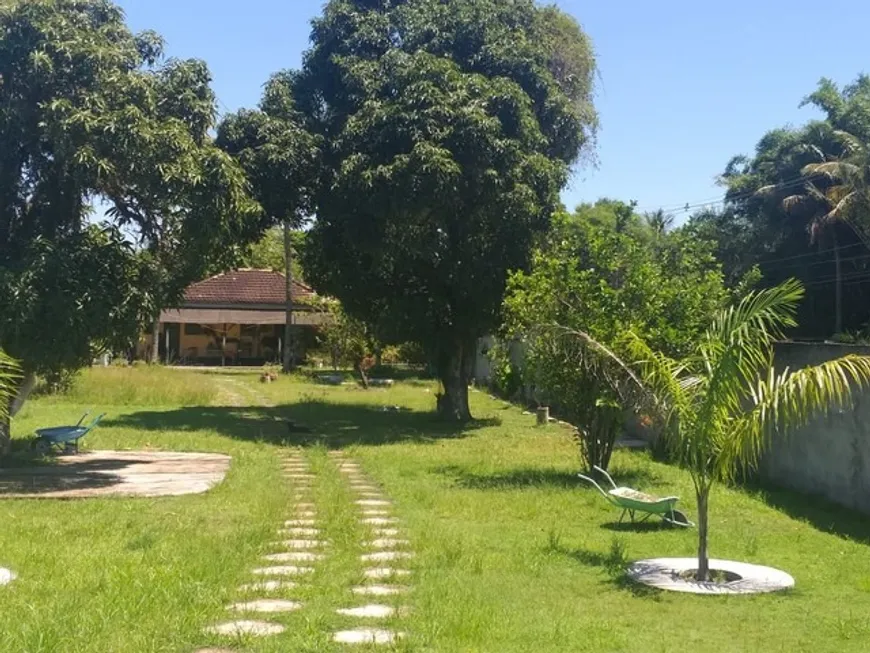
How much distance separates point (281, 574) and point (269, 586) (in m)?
0.43

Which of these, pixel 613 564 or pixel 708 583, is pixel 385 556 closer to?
pixel 613 564

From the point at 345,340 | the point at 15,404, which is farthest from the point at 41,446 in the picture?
the point at 345,340

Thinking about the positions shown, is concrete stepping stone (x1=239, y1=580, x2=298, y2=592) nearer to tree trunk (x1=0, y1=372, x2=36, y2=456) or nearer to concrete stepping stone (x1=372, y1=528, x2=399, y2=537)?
concrete stepping stone (x1=372, y1=528, x2=399, y2=537)

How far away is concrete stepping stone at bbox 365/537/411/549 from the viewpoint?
8.84m

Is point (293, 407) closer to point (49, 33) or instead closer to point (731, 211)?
point (49, 33)

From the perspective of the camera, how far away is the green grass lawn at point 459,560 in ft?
19.9


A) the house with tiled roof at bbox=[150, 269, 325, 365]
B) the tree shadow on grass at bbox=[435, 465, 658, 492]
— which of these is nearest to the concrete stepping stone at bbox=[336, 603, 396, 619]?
the tree shadow on grass at bbox=[435, 465, 658, 492]

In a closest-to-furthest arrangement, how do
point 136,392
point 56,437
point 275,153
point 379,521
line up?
point 379,521, point 56,437, point 275,153, point 136,392

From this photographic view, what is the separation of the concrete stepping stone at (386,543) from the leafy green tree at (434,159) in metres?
10.4

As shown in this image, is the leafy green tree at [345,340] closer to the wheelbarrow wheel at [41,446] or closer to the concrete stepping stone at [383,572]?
the wheelbarrow wheel at [41,446]

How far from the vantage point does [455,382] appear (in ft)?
75.3

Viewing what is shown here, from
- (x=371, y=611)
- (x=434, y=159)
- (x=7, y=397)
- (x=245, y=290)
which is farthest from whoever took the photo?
(x=245, y=290)

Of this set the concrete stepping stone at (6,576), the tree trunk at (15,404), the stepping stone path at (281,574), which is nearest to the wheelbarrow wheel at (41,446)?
the tree trunk at (15,404)

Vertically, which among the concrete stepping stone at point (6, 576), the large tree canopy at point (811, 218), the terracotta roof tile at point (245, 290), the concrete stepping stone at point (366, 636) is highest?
the large tree canopy at point (811, 218)
